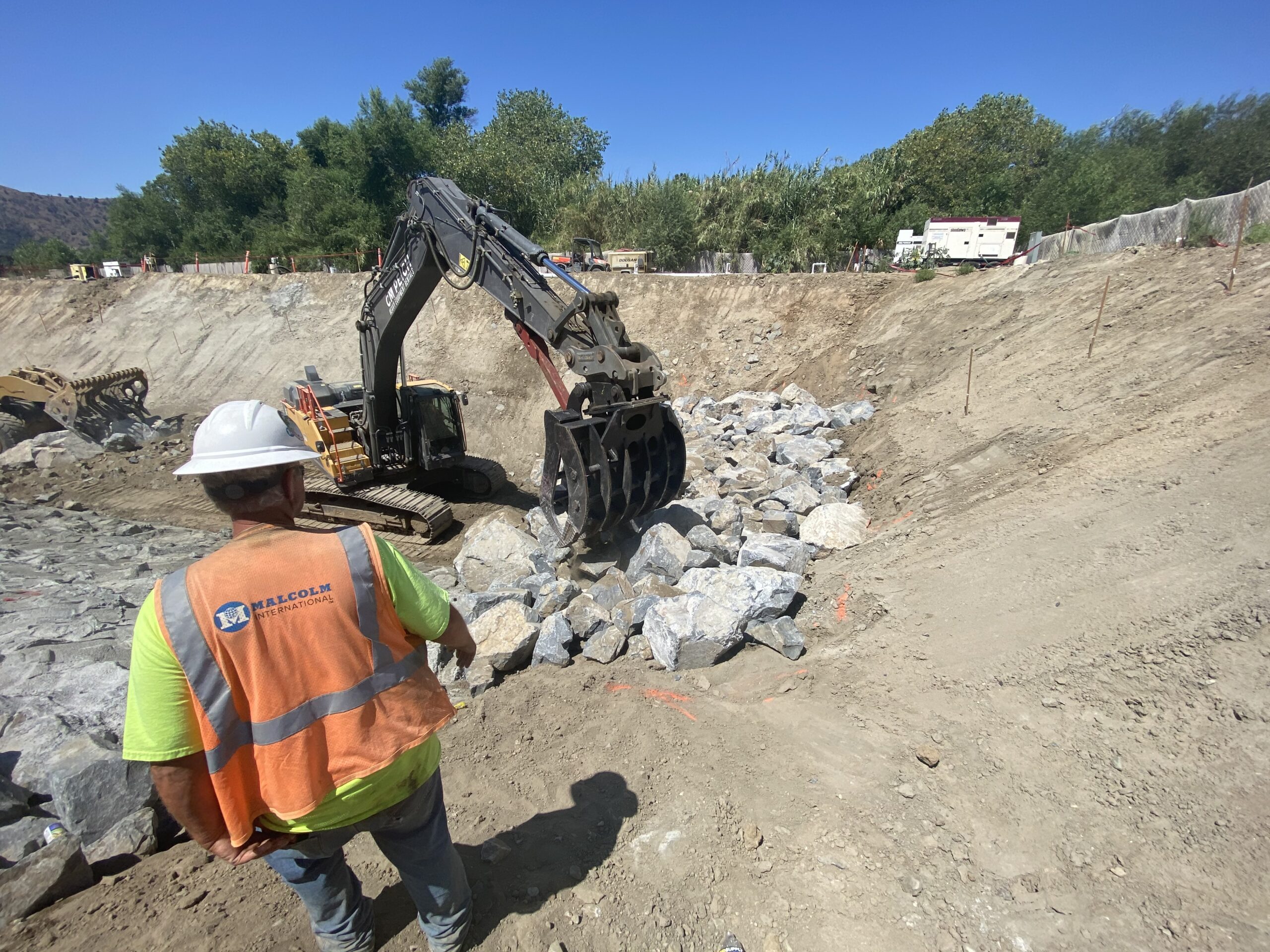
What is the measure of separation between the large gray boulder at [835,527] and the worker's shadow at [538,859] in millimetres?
3379

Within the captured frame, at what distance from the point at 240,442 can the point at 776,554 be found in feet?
14.2

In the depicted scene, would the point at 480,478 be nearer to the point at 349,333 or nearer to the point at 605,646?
the point at 605,646

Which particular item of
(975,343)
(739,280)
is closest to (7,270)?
(739,280)

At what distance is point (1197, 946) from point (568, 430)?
4253 millimetres

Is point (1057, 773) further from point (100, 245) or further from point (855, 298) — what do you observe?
point (100, 245)

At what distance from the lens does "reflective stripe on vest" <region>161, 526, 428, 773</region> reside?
161cm

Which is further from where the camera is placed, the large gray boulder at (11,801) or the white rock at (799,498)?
the white rock at (799,498)

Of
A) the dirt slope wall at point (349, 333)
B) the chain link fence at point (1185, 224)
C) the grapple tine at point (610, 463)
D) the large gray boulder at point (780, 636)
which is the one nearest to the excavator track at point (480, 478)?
the dirt slope wall at point (349, 333)

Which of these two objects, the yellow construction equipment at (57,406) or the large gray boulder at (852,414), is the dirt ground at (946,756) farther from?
the yellow construction equipment at (57,406)

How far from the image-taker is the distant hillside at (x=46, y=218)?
300 ft

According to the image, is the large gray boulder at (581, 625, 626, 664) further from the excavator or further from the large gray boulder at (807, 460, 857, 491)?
the large gray boulder at (807, 460, 857, 491)

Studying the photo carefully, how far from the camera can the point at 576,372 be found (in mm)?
5039

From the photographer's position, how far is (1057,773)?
9.61 feet

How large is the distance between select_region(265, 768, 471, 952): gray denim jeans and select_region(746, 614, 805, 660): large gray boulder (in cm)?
263
